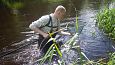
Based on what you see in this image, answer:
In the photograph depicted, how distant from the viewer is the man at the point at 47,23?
22.2 ft

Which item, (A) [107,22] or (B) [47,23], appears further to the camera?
(A) [107,22]

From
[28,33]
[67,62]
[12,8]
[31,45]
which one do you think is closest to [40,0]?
[12,8]

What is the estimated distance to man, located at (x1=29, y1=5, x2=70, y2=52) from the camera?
677 cm

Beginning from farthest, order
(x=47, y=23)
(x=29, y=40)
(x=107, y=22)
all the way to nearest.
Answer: (x=107, y=22) < (x=29, y=40) < (x=47, y=23)

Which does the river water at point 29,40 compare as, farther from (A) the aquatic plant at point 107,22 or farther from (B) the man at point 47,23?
(B) the man at point 47,23

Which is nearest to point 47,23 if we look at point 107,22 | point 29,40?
point 29,40

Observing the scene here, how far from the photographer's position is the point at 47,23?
6.86m

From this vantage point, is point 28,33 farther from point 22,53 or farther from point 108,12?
point 108,12

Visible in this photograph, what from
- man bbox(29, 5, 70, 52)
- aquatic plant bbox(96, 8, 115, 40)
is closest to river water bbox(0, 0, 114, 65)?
aquatic plant bbox(96, 8, 115, 40)

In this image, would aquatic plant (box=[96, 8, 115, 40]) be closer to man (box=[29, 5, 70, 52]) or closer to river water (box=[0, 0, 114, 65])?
river water (box=[0, 0, 114, 65])

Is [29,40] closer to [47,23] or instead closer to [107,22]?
[47,23]

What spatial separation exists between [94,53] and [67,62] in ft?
4.52

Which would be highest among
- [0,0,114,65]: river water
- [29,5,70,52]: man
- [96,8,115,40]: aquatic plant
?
[29,5,70,52]: man

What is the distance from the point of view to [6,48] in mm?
7742
